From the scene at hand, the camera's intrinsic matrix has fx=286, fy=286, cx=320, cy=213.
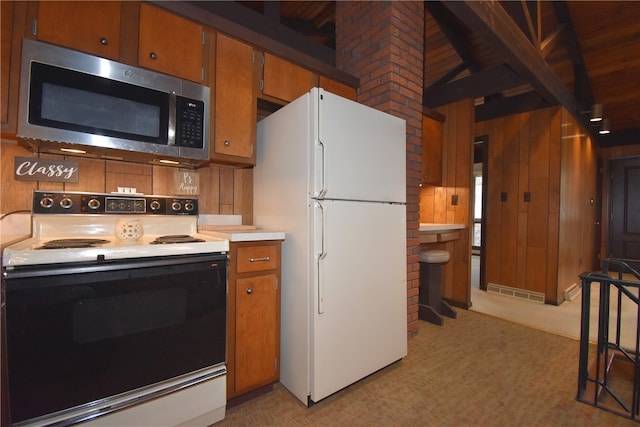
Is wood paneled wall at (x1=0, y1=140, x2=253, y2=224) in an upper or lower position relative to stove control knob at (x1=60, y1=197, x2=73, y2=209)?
upper

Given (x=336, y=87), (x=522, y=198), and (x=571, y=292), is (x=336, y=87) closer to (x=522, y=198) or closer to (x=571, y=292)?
(x=522, y=198)

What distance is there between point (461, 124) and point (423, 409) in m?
3.14

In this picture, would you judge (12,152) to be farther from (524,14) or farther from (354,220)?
(524,14)

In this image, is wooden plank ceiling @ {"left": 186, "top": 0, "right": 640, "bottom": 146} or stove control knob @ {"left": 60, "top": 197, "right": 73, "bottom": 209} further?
wooden plank ceiling @ {"left": 186, "top": 0, "right": 640, "bottom": 146}

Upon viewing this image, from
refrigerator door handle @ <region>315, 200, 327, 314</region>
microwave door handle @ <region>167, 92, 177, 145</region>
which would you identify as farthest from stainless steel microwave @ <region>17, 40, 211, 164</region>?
refrigerator door handle @ <region>315, 200, 327, 314</region>

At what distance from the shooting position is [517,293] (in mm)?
3902

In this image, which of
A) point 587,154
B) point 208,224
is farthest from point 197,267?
point 587,154

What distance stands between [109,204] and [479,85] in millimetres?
3750

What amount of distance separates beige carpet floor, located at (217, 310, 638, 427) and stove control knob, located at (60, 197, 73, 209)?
1.41 m

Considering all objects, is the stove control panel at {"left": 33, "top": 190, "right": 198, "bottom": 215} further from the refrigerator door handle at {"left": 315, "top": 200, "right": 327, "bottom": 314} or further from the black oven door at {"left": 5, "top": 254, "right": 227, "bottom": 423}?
the refrigerator door handle at {"left": 315, "top": 200, "right": 327, "bottom": 314}

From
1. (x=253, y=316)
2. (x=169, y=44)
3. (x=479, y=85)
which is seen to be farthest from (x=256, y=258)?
(x=479, y=85)

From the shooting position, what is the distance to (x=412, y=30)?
247 cm

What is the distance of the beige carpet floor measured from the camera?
5.10ft

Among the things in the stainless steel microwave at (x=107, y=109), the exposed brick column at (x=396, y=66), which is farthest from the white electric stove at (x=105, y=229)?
the exposed brick column at (x=396, y=66)
